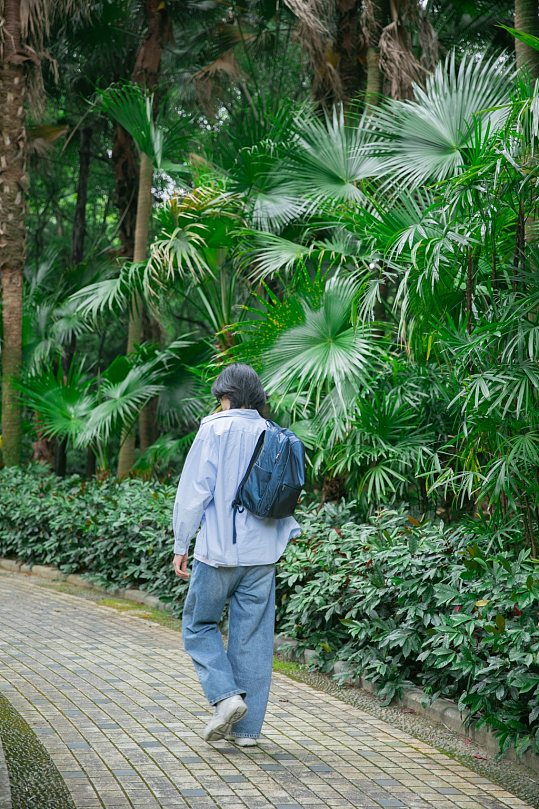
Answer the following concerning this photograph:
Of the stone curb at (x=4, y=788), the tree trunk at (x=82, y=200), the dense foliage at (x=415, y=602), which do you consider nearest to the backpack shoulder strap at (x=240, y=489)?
the dense foliage at (x=415, y=602)

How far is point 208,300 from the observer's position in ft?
34.8

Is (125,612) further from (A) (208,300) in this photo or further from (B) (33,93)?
(B) (33,93)

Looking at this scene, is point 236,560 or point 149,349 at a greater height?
point 149,349

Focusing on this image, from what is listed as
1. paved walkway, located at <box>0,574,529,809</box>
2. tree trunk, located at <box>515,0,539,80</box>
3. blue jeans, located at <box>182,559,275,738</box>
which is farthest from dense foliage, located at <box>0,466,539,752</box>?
tree trunk, located at <box>515,0,539,80</box>

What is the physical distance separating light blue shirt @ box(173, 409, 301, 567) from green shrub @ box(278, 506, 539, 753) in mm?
1114

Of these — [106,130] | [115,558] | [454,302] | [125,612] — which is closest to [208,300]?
[115,558]

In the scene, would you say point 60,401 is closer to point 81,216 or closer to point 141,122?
point 141,122

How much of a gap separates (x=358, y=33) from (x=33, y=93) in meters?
4.65

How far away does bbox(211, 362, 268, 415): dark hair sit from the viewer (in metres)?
4.89

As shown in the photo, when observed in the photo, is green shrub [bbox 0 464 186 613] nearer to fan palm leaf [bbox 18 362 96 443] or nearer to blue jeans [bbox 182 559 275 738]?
fan palm leaf [bbox 18 362 96 443]

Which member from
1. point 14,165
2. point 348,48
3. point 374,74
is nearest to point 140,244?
point 14,165

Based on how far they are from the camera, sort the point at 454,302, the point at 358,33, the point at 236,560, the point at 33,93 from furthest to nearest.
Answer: the point at 33,93, the point at 358,33, the point at 454,302, the point at 236,560

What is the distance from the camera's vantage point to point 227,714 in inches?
179

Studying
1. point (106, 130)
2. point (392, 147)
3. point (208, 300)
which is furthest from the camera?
point (106, 130)
